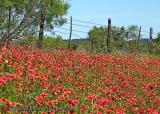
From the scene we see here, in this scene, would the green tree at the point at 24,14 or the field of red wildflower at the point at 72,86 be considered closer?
the field of red wildflower at the point at 72,86

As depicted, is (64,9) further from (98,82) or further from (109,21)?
(98,82)

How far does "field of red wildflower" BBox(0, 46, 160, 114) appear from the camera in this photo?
769cm

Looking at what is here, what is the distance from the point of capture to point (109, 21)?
27.0m

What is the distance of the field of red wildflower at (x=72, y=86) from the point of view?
7.69 meters

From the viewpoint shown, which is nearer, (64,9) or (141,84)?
(141,84)

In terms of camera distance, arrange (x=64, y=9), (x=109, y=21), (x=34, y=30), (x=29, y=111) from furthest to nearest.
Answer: (x=64, y=9) < (x=34, y=30) < (x=109, y=21) < (x=29, y=111)

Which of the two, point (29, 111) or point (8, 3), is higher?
point (8, 3)

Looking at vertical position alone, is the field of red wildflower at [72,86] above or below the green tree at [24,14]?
below

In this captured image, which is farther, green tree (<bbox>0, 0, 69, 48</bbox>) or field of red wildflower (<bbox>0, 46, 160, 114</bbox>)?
green tree (<bbox>0, 0, 69, 48</bbox>)

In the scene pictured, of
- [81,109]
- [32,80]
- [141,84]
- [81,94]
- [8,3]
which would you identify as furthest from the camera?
[8,3]

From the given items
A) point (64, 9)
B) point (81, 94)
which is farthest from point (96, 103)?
point (64, 9)

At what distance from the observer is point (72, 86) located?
10.3 meters

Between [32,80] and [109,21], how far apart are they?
734 inches

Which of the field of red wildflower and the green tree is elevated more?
the green tree
